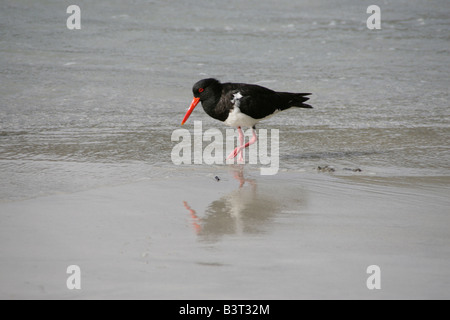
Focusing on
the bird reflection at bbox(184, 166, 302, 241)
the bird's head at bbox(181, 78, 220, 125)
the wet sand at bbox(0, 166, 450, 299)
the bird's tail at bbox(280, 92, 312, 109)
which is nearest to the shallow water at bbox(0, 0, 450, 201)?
the bird's tail at bbox(280, 92, 312, 109)

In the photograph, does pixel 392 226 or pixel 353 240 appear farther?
pixel 392 226

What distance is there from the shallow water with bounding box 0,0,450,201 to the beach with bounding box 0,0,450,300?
41mm

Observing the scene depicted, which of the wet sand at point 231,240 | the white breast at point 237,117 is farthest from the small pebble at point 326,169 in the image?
the white breast at point 237,117

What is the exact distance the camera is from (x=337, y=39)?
12.5 m

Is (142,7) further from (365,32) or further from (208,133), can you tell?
(208,133)

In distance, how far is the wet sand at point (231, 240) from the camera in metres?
2.93

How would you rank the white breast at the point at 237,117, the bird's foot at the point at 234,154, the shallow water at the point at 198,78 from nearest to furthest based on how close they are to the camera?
the shallow water at the point at 198,78
the bird's foot at the point at 234,154
the white breast at the point at 237,117

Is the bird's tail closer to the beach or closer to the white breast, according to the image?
the beach

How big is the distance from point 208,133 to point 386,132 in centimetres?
208

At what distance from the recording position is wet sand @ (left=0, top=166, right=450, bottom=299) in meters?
2.93

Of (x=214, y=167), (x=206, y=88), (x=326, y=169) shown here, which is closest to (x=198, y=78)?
(x=206, y=88)

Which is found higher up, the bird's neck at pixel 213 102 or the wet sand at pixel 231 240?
the bird's neck at pixel 213 102

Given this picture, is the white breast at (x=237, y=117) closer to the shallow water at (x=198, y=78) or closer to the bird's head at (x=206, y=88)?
the bird's head at (x=206, y=88)
